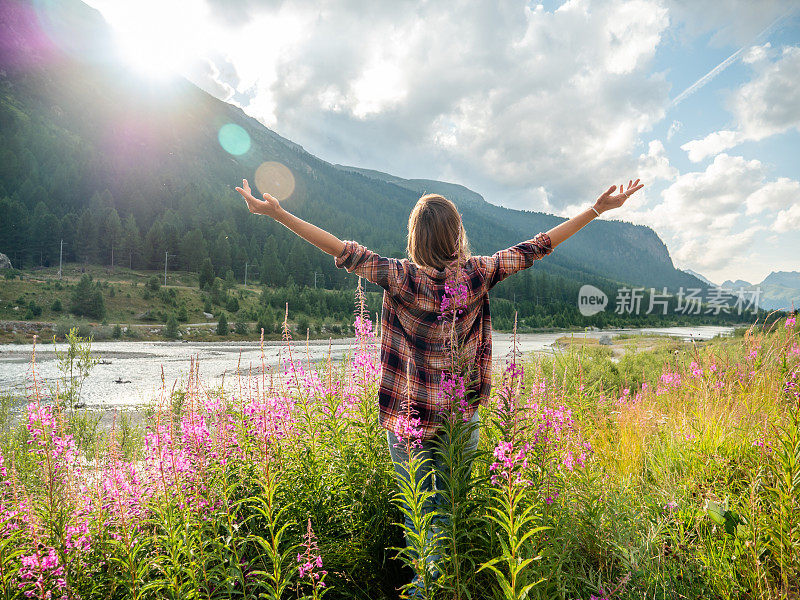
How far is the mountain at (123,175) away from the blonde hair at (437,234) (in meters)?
79.5

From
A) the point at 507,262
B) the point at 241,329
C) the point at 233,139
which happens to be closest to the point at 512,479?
the point at 507,262

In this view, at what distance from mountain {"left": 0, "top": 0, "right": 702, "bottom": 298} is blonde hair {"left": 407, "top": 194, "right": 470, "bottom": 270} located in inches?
3129

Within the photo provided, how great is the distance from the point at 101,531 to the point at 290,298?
61439mm

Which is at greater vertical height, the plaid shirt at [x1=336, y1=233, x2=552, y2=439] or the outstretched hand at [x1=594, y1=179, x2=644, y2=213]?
the outstretched hand at [x1=594, y1=179, x2=644, y2=213]

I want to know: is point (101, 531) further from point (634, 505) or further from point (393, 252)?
point (393, 252)

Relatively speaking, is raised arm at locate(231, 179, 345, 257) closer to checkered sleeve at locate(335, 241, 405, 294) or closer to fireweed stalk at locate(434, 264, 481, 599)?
checkered sleeve at locate(335, 241, 405, 294)

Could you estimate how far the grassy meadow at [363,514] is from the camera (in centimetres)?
206

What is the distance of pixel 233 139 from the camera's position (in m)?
186

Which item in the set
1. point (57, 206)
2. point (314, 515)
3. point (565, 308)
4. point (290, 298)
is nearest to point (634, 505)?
point (314, 515)

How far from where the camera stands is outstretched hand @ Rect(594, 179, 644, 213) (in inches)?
120

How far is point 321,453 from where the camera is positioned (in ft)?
10.2

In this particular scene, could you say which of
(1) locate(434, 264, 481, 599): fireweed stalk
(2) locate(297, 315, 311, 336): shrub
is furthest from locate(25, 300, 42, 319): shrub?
(1) locate(434, 264, 481, 599): fireweed stalk

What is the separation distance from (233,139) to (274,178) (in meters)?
28.6

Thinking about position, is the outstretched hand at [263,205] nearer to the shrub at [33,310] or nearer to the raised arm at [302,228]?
the raised arm at [302,228]
